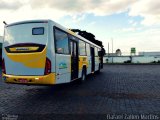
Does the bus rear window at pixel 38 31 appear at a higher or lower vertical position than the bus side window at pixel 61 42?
higher

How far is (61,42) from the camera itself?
10.6 meters

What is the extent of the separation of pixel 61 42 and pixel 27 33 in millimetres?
1615

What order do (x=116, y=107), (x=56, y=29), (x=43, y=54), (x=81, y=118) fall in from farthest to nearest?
1. (x=56, y=29)
2. (x=43, y=54)
3. (x=116, y=107)
4. (x=81, y=118)

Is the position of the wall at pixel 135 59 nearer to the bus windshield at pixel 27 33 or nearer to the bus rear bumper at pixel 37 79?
the bus windshield at pixel 27 33

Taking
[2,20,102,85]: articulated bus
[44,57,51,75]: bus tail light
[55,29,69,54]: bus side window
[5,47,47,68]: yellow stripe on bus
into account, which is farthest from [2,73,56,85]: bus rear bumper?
[55,29,69,54]: bus side window

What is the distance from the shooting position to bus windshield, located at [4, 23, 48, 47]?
944 centimetres

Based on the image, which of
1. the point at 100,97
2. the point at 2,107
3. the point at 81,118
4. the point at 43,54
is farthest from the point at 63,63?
the point at 81,118

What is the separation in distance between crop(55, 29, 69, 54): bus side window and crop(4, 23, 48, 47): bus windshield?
71 centimetres

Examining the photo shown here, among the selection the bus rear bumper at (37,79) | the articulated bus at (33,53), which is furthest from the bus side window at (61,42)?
the bus rear bumper at (37,79)

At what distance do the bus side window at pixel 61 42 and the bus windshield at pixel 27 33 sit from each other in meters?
0.71

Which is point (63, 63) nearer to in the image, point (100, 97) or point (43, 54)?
point (43, 54)

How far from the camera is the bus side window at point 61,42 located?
33.0 feet

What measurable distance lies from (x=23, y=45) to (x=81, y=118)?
4287 mm

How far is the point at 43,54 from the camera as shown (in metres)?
9.33
